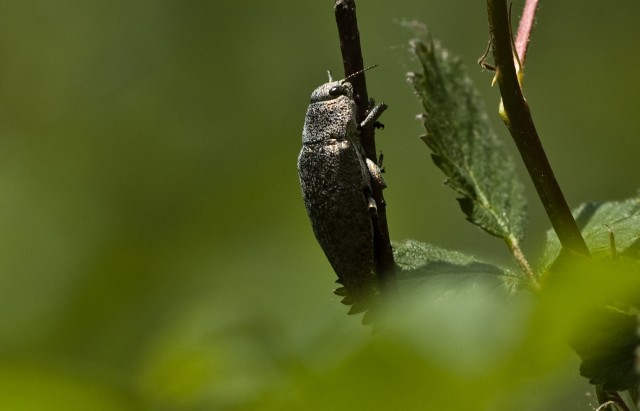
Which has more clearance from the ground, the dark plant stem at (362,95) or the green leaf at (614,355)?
the dark plant stem at (362,95)

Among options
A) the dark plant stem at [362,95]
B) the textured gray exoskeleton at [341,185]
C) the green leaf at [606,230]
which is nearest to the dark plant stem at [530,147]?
the green leaf at [606,230]

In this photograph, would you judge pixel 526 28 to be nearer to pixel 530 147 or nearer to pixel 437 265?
pixel 530 147

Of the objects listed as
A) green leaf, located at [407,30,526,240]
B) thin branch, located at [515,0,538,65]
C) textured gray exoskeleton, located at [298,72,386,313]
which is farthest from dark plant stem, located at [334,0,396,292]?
thin branch, located at [515,0,538,65]

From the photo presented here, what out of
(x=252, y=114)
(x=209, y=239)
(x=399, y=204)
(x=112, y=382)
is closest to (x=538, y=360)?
(x=112, y=382)

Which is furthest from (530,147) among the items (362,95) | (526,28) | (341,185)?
(341,185)

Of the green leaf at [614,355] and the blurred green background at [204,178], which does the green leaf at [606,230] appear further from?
the blurred green background at [204,178]

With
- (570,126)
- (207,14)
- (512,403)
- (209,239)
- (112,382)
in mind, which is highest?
(207,14)

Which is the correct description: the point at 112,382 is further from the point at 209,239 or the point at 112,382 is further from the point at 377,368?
the point at 209,239
